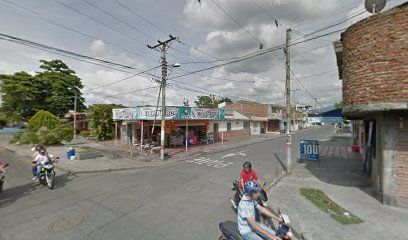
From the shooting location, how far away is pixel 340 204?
5367mm

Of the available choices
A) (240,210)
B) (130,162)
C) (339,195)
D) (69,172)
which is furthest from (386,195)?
(69,172)

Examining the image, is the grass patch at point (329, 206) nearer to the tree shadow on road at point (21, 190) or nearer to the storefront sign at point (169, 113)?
the tree shadow on road at point (21, 190)

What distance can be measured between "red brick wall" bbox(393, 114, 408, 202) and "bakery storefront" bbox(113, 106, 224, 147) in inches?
470

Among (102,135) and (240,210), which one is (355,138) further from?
(102,135)

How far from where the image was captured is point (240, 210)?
311 cm

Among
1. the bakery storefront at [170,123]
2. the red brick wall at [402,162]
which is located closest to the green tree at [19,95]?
the bakery storefront at [170,123]

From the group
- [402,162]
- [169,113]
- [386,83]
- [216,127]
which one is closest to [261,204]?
[402,162]

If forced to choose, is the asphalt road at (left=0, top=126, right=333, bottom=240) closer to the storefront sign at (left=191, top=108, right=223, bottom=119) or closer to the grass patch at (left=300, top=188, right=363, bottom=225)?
the grass patch at (left=300, top=188, right=363, bottom=225)

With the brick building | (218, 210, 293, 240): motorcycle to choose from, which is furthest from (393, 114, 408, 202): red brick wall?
(218, 210, 293, 240): motorcycle

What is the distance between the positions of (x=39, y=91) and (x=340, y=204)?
A: 37445 millimetres

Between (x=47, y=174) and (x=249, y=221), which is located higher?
(x=249, y=221)

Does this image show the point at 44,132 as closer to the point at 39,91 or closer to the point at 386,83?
the point at 39,91

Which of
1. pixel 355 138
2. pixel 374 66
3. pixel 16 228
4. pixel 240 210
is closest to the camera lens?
pixel 240 210

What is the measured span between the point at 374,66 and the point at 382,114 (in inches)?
59.4
